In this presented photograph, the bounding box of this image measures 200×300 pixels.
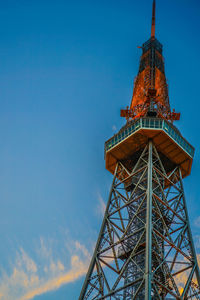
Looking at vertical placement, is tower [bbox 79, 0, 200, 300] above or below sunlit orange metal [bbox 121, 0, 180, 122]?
below

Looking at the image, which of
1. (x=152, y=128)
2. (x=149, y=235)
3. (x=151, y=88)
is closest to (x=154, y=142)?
(x=152, y=128)

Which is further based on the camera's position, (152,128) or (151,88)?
(151,88)

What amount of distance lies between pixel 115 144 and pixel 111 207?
7713 mm

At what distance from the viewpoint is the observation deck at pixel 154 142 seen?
2058 inches

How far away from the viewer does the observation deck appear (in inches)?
2058

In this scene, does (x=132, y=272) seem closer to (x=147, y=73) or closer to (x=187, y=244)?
(x=187, y=244)

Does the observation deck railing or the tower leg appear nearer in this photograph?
the tower leg

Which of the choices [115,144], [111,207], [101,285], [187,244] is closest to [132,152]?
[115,144]

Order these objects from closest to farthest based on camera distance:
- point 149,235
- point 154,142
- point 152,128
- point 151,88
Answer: point 149,235, point 152,128, point 154,142, point 151,88

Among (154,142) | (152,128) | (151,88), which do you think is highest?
(151,88)

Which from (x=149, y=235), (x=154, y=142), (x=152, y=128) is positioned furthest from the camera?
(x=154, y=142)

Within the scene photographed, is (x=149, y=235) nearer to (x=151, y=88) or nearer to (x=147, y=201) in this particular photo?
(x=147, y=201)

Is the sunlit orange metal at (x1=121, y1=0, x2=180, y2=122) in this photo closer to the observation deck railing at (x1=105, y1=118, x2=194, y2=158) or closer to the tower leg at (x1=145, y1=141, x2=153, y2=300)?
the observation deck railing at (x1=105, y1=118, x2=194, y2=158)

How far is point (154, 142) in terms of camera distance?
53125 mm
